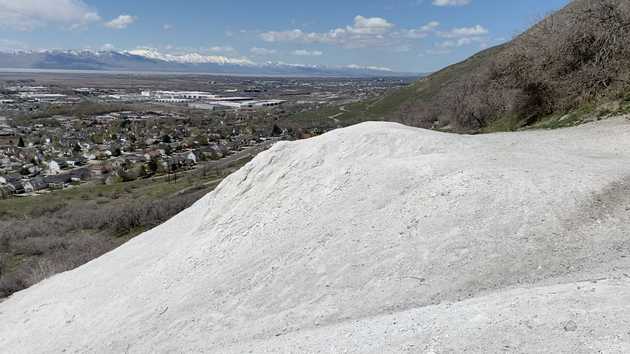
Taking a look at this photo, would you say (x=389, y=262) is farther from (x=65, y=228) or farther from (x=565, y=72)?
(x=65, y=228)

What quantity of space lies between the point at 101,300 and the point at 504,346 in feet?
50.6

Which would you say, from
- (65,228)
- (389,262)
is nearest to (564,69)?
(389,262)

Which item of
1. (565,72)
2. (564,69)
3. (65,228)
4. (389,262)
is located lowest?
(65,228)

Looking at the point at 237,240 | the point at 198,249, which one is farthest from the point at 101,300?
the point at 237,240

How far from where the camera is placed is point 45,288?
76.1ft

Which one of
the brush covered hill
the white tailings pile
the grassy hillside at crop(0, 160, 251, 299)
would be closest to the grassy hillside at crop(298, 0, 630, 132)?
the brush covered hill

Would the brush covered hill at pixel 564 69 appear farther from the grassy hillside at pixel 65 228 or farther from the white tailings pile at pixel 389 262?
the grassy hillside at pixel 65 228

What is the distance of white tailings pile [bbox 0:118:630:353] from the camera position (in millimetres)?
8234

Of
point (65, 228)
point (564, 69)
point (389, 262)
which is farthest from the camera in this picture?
point (65, 228)

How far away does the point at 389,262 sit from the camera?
11414 mm

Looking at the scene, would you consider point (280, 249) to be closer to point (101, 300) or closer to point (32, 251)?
point (101, 300)

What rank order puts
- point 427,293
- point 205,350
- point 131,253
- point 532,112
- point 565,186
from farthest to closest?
point 532,112 < point 131,253 < point 565,186 < point 205,350 < point 427,293

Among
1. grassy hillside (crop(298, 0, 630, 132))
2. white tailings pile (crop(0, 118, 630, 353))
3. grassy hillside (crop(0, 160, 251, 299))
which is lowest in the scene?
grassy hillside (crop(0, 160, 251, 299))

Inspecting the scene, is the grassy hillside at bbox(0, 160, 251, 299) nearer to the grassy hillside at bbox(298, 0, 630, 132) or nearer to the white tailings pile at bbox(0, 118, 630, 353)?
the white tailings pile at bbox(0, 118, 630, 353)
